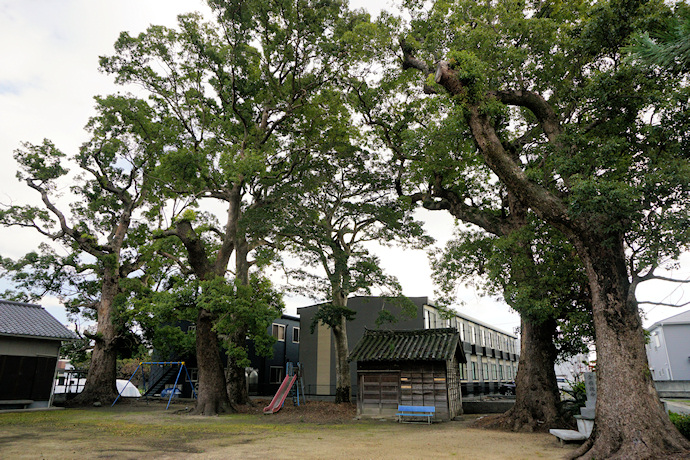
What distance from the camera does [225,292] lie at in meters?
16.0

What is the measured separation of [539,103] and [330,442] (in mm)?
10921

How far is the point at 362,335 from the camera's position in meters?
25.6

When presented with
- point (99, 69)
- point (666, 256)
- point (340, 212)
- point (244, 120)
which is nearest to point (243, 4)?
point (244, 120)

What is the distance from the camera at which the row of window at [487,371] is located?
2789 cm

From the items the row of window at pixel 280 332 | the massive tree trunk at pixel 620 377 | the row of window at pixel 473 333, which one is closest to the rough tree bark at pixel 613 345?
the massive tree trunk at pixel 620 377

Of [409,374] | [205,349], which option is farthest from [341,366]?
[205,349]

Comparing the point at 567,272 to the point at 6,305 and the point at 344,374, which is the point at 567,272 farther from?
the point at 6,305

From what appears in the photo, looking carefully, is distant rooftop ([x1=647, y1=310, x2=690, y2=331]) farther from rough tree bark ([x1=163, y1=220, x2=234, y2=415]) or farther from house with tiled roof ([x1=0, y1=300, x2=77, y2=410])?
house with tiled roof ([x1=0, y1=300, x2=77, y2=410])

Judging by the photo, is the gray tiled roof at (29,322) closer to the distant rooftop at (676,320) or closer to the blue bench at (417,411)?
the blue bench at (417,411)

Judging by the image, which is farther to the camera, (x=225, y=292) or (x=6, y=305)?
(x=6, y=305)

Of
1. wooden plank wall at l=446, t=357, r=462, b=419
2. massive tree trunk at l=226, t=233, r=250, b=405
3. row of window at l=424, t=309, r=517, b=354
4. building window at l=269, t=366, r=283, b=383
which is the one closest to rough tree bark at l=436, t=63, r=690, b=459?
wooden plank wall at l=446, t=357, r=462, b=419

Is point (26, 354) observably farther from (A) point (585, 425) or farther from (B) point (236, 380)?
(A) point (585, 425)

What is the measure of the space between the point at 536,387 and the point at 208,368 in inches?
494

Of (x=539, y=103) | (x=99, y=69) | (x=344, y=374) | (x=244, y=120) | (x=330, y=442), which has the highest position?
(x=99, y=69)
